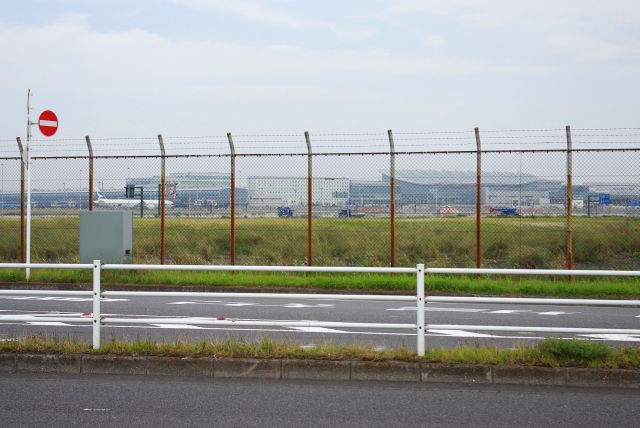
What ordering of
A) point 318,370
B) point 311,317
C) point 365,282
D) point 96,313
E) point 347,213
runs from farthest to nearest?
point 347,213, point 365,282, point 311,317, point 96,313, point 318,370

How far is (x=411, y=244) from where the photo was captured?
26.4 m

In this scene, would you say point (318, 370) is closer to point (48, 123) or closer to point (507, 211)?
Answer: point (507, 211)

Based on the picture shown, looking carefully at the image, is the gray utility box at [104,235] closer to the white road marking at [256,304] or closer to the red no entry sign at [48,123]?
the red no entry sign at [48,123]

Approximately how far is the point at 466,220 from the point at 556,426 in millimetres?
14193

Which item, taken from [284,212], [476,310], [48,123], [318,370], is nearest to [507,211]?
[476,310]

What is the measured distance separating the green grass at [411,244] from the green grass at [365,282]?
147 centimetres

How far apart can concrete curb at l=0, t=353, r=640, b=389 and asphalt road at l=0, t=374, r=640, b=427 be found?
0.57 ft

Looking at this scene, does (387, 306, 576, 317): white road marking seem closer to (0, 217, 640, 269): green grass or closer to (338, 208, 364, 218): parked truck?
(0, 217, 640, 269): green grass

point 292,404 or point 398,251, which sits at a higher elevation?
point 398,251

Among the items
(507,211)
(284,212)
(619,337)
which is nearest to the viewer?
(619,337)

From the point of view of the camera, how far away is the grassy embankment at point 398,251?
19281mm

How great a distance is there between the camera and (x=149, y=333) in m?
12.6

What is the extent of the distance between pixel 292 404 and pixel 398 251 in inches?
718

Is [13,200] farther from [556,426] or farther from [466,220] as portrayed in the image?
[556,426]
